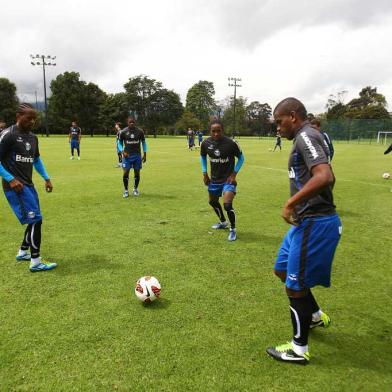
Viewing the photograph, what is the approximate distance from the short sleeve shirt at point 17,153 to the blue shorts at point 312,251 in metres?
4.27

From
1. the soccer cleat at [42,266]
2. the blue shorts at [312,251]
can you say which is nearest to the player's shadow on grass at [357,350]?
the blue shorts at [312,251]

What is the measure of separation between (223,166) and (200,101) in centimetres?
10451

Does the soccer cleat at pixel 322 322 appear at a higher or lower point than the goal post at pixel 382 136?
lower

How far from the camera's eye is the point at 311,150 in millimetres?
2938

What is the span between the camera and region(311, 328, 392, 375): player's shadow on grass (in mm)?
3373

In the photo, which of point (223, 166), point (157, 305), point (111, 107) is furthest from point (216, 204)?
point (111, 107)

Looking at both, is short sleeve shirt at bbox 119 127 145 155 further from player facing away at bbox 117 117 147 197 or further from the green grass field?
the green grass field

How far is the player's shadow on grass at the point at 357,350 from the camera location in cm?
337

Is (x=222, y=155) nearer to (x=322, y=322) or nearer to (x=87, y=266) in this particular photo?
(x=87, y=266)

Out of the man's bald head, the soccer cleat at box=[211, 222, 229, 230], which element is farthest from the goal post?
the man's bald head

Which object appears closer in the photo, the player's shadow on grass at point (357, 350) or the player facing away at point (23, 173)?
the player's shadow on grass at point (357, 350)

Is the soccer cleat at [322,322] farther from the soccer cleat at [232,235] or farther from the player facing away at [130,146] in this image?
the player facing away at [130,146]

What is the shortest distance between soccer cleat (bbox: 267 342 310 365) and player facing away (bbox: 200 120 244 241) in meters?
3.61

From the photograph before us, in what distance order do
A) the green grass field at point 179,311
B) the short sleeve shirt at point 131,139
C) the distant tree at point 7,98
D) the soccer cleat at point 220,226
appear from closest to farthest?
the green grass field at point 179,311, the soccer cleat at point 220,226, the short sleeve shirt at point 131,139, the distant tree at point 7,98
